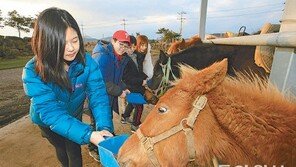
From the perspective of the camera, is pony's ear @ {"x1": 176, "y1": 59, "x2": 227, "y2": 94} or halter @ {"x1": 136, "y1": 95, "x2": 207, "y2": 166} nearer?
pony's ear @ {"x1": 176, "y1": 59, "x2": 227, "y2": 94}

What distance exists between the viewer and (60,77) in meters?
2.61

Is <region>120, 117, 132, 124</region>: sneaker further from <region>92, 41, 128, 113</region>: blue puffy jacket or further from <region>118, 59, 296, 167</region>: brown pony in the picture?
<region>118, 59, 296, 167</region>: brown pony

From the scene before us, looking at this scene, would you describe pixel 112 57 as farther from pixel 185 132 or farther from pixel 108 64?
pixel 185 132

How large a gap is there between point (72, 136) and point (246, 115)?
141 cm

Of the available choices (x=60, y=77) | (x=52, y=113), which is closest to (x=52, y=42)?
(x=60, y=77)

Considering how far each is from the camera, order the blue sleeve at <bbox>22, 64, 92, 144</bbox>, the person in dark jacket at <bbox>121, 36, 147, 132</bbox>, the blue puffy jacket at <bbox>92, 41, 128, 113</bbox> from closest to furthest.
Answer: the blue sleeve at <bbox>22, 64, 92, 144</bbox> < the blue puffy jacket at <bbox>92, 41, 128, 113</bbox> < the person in dark jacket at <bbox>121, 36, 147, 132</bbox>

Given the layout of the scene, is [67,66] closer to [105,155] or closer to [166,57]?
[105,155]

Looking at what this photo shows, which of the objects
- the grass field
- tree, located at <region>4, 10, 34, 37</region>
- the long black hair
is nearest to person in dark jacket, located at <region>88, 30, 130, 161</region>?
the long black hair

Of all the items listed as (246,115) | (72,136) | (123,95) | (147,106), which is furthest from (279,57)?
(147,106)

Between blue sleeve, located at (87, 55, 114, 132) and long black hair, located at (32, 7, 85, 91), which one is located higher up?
long black hair, located at (32, 7, 85, 91)

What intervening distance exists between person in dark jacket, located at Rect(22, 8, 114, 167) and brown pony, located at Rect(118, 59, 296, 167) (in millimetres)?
602

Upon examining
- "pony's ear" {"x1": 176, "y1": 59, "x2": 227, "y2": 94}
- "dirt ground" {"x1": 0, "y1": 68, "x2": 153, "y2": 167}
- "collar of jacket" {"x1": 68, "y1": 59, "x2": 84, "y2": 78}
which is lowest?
"dirt ground" {"x1": 0, "y1": 68, "x2": 153, "y2": 167}

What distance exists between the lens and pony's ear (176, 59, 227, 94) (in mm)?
1807

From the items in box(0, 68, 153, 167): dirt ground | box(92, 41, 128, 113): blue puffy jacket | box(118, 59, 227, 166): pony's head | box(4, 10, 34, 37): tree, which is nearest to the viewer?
box(118, 59, 227, 166): pony's head
